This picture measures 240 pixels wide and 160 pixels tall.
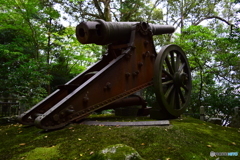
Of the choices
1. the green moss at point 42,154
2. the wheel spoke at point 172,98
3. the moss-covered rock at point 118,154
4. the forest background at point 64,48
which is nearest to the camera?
the moss-covered rock at point 118,154

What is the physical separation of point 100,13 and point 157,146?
1196 centimetres

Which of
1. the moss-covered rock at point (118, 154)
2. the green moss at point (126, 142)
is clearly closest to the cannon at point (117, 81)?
the green moss at point (126, 142)

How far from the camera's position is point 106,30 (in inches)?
209

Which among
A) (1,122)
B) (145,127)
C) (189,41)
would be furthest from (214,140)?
(189,41)

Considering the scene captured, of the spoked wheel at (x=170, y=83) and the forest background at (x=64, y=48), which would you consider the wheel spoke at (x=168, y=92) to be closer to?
the spoked wheel at (x=170, y=83)

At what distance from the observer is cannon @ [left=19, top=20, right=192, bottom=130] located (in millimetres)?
4530

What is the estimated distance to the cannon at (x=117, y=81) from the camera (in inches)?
178

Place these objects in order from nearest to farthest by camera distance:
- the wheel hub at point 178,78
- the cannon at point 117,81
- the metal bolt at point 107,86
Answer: the cannon at point 117,81, the metal bolt at point 107,86, the wheel hub at point 178,78

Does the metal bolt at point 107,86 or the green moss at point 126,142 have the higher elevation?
the metal bolt at point 107,86

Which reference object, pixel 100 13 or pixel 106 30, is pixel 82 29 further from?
pixel 100 13

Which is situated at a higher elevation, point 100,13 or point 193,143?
point 100,13

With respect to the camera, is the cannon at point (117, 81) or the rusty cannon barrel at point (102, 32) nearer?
the cannon at point (117, 81)

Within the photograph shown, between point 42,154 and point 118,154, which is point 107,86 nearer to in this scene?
point 42,154

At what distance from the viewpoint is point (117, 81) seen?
536cm
